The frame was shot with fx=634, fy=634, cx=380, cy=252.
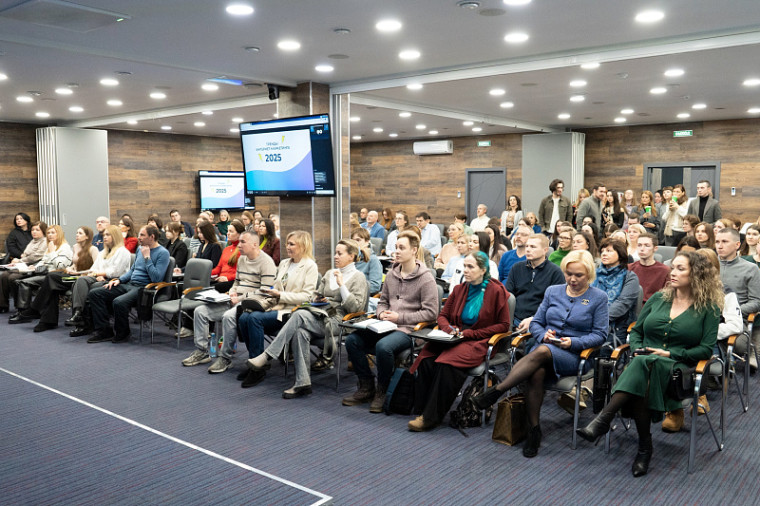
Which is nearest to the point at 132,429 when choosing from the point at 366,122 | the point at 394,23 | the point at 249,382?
the point at 249,382

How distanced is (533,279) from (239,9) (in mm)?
3396

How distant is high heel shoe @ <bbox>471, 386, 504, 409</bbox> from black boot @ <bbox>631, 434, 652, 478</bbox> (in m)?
0.91

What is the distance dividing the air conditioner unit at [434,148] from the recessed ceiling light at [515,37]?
10.9m

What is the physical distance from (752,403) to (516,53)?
170 inches

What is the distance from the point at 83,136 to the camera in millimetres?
13672

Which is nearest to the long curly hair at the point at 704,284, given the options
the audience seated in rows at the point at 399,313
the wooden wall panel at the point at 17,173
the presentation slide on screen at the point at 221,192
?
the audience seated in rows at the point at 399,313

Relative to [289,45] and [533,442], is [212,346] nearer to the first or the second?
[289,45]

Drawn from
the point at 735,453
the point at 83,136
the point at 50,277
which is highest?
the point at 83,136

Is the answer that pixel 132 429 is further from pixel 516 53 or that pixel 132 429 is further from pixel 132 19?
pixel 516 53

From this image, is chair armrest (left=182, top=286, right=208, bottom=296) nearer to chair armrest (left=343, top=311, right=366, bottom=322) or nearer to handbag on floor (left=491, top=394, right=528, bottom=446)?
chair armrest (left=343, top=311, right=366, bottom=322)

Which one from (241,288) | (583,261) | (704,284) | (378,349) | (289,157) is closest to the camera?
(704,284)

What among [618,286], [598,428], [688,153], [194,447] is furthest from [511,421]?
[688,153]

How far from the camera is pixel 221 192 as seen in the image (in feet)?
58.0

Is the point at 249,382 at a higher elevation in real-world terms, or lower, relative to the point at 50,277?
lower
